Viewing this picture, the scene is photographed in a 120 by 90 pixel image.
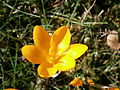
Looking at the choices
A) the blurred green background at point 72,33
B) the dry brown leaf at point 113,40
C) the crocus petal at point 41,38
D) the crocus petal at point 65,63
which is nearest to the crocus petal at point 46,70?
the crocus petal at point 65,63

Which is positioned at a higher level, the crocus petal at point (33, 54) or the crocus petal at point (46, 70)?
the crocus petal at point (33, 54)

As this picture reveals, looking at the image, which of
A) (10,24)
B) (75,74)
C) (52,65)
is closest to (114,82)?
(75,74)

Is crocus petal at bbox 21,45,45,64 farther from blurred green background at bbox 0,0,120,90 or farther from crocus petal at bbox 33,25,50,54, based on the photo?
blurred green background at bbox 0,0,120,90

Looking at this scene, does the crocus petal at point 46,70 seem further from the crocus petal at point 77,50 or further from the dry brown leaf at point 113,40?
the dry brown leaf at point 113,40

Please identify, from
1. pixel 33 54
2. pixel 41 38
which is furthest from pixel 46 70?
pixel 41 38

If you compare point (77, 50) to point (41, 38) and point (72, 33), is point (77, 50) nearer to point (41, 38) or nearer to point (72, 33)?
point (41, 38)

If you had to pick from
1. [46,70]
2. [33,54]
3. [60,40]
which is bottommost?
[46,70]
